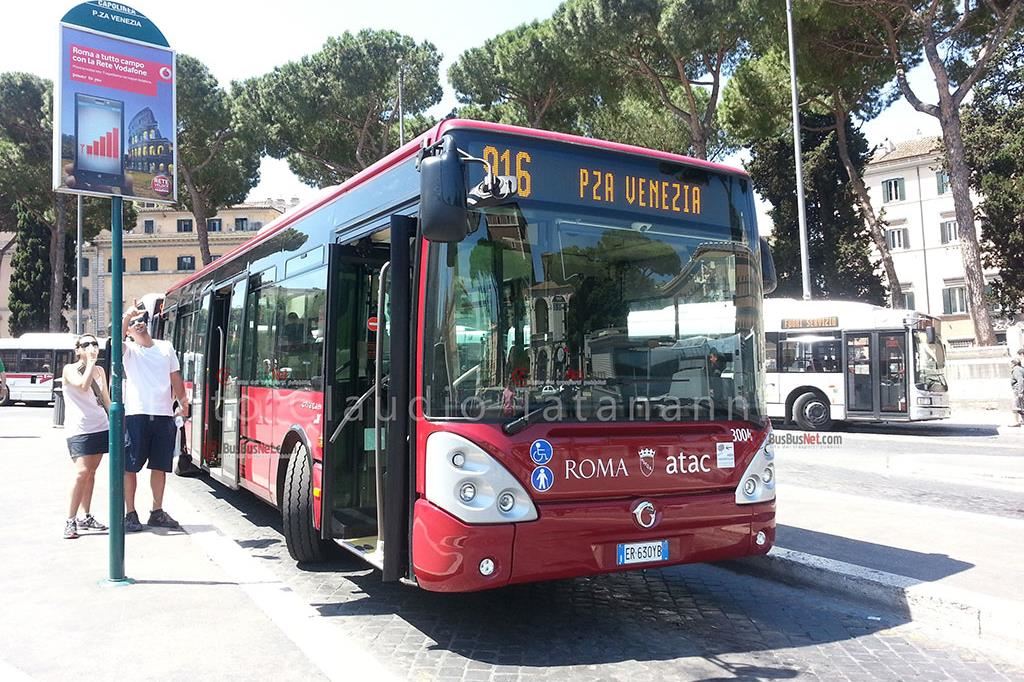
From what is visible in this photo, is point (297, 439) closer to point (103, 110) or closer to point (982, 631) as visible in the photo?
point (103, 110)

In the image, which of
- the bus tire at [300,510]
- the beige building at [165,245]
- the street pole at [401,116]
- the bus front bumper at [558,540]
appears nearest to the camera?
the bus front bumper at [558,540]

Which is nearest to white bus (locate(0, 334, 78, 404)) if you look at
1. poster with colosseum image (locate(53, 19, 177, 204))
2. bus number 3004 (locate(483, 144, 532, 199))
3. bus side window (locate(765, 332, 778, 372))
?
bus side window (locate(765, 332, 778, 372))

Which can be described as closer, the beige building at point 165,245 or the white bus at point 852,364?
the white bus at point 852,364

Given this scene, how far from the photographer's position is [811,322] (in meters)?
19.3

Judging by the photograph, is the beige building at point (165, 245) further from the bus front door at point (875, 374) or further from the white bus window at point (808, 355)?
the bus front door at point (875, 374)

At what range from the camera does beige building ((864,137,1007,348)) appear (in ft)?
156

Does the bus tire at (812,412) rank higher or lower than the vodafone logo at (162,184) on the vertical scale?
lower

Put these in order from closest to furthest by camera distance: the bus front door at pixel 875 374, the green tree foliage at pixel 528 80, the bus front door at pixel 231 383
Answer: the bus front door at pixel 231 383
the bus front door at pixel 875 374
the green tree foliage at pixel 528 80

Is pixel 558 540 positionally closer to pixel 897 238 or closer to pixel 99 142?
pixel 99 142

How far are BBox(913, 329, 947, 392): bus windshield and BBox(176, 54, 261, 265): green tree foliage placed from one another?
26654 millimetres

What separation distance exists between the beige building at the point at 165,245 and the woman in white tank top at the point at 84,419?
219 feet

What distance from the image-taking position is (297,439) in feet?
20.7

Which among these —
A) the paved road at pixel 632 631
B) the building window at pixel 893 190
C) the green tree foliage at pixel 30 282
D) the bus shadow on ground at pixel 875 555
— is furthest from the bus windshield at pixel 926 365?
the green tree foliage at pixel 30 282

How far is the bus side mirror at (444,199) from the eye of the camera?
4.11 metres
